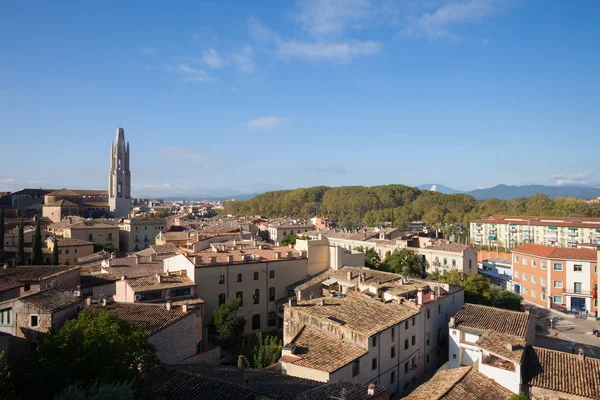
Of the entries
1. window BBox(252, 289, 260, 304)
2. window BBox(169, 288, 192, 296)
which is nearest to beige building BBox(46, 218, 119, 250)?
window BBox(252, 289, 260, 304)

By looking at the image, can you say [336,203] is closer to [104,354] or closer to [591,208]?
[591,208]

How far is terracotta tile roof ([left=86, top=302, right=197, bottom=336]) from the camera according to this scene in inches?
714

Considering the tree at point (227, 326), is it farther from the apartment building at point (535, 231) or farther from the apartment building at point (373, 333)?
the apartment building at point (535, 231)

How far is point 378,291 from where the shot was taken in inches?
1029

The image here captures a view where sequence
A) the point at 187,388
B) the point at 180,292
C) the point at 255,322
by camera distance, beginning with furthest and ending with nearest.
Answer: the point at 255,322
the point at 180,292
the point at 187,388

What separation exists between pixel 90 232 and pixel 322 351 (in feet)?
162

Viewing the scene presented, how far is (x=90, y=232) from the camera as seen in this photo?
5806 cm

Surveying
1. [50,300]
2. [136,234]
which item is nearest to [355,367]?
[50,300]

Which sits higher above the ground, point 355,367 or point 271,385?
point 271,385

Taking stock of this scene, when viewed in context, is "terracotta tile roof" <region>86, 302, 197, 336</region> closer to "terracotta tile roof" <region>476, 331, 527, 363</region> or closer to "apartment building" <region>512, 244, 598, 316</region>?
"terracotta tile roof" <region>476, 331, 527, 363</region>

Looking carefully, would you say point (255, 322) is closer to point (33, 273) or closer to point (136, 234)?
point (33, 273)

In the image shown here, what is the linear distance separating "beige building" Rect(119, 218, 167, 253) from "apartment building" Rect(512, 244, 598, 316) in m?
50.4

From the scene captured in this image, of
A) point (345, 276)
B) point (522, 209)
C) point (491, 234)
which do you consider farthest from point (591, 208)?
point (345, 276)

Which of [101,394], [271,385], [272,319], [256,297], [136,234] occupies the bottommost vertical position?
[272,319]
